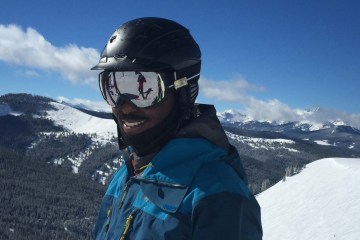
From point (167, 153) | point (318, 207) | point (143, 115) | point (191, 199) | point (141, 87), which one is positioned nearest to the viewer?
point (191, 199)

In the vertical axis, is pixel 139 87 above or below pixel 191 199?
above

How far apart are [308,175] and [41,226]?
157947 mm

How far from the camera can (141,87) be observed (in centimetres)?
436

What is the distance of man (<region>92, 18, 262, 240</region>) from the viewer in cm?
326

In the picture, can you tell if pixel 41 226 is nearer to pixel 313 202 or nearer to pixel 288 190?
pixel 288 190

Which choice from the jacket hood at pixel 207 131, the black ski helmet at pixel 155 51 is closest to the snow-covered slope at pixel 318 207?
the black ski helmet at pixel 155 51

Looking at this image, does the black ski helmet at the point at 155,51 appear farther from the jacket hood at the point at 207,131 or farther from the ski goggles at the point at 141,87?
the jacket hood at the point at 207,131

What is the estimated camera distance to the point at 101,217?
5109mm

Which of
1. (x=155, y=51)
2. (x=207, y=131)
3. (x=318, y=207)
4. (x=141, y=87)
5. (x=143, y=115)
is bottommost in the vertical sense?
(x=318, y=207)

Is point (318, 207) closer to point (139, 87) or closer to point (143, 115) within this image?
point (143, 115)

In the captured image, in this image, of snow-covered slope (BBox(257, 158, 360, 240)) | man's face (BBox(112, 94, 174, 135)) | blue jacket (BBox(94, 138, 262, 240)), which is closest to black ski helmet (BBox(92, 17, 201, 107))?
man's face (BBox(112, 94, 174, 135))

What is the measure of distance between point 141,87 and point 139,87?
27 millimetres

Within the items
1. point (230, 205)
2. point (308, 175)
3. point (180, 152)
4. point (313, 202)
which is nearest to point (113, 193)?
point (180, 152)

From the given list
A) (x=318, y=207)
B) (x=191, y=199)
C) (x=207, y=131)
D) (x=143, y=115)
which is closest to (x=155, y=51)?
(x=143, y=115)
